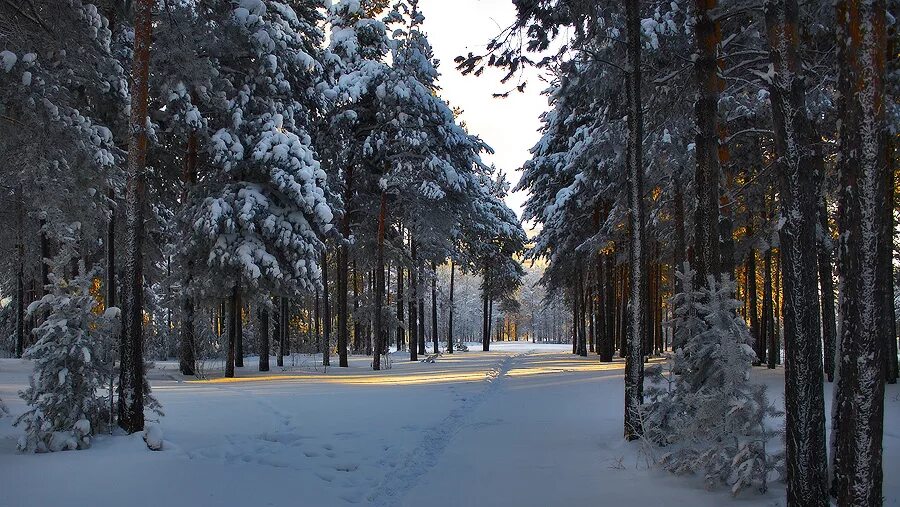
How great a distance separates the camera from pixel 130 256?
7.89 meters

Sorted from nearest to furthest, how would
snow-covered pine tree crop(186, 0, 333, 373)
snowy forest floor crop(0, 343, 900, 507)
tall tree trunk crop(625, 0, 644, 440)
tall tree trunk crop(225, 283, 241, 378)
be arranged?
snowy forest floor crop(0, 343, 900, 507)
tall tree trunk crop(625, 0, 644, 440)
snow-covered pine tree crop(186, 0, 333, 373)
tall tree trunk crop(225, 283, 241, 378)

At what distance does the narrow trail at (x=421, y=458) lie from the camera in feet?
20.0

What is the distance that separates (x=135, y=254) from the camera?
7.90 meters

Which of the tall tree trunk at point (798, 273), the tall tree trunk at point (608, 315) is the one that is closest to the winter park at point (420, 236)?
the tall tree trunk at point (798, 273)

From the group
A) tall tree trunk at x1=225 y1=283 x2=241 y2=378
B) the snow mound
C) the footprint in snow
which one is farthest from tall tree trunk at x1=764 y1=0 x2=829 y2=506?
tall tree trunk at x1=225 y1=283 x2=241 y2=378

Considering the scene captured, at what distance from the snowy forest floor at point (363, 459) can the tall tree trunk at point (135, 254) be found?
18.9 inches

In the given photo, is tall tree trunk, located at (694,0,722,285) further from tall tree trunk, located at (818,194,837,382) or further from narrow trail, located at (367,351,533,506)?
tall tree trunk, located at (818,194,837,382)

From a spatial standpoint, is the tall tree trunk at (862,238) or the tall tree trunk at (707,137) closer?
the tall tree trunk at (862,238)

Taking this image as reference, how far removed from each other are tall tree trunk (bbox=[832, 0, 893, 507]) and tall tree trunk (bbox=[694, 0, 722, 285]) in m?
3.58

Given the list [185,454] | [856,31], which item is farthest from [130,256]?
[856,31]

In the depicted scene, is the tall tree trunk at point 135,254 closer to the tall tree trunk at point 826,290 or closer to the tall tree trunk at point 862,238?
the tall tree trunk at point 862,238

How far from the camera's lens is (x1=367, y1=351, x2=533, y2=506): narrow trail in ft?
20.0

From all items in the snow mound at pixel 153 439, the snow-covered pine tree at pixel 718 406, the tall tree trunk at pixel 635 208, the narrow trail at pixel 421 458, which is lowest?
the narrow trail at pixel 421 458

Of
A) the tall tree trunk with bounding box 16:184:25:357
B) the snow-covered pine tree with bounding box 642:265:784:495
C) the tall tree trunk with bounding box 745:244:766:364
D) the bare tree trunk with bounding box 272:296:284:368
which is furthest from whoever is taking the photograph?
the bare tree trunk with bounding box 272:296:284:368
